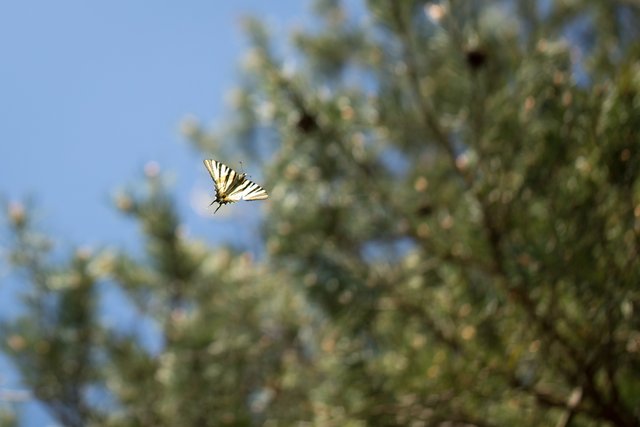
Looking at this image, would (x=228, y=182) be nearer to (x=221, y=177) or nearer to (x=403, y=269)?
(x=221, y=177)

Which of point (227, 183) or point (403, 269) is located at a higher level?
point (403, 269)

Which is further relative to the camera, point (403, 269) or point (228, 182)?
point (403, 269)

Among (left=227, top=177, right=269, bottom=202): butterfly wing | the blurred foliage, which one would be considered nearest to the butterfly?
(left=227, top=177, right=269, bottom=202): butterfly wing

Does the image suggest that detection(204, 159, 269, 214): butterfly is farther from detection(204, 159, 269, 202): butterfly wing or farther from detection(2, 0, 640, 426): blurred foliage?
detection(2, 0, 640, 426): blurred foliage

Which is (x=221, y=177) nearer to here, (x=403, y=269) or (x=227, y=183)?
(x=227, y=183)

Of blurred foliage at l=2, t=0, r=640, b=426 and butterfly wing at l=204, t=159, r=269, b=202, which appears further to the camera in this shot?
blurred foliage at l=2, t=0, r=640, b=426

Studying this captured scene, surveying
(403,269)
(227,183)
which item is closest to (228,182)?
(227,183)
